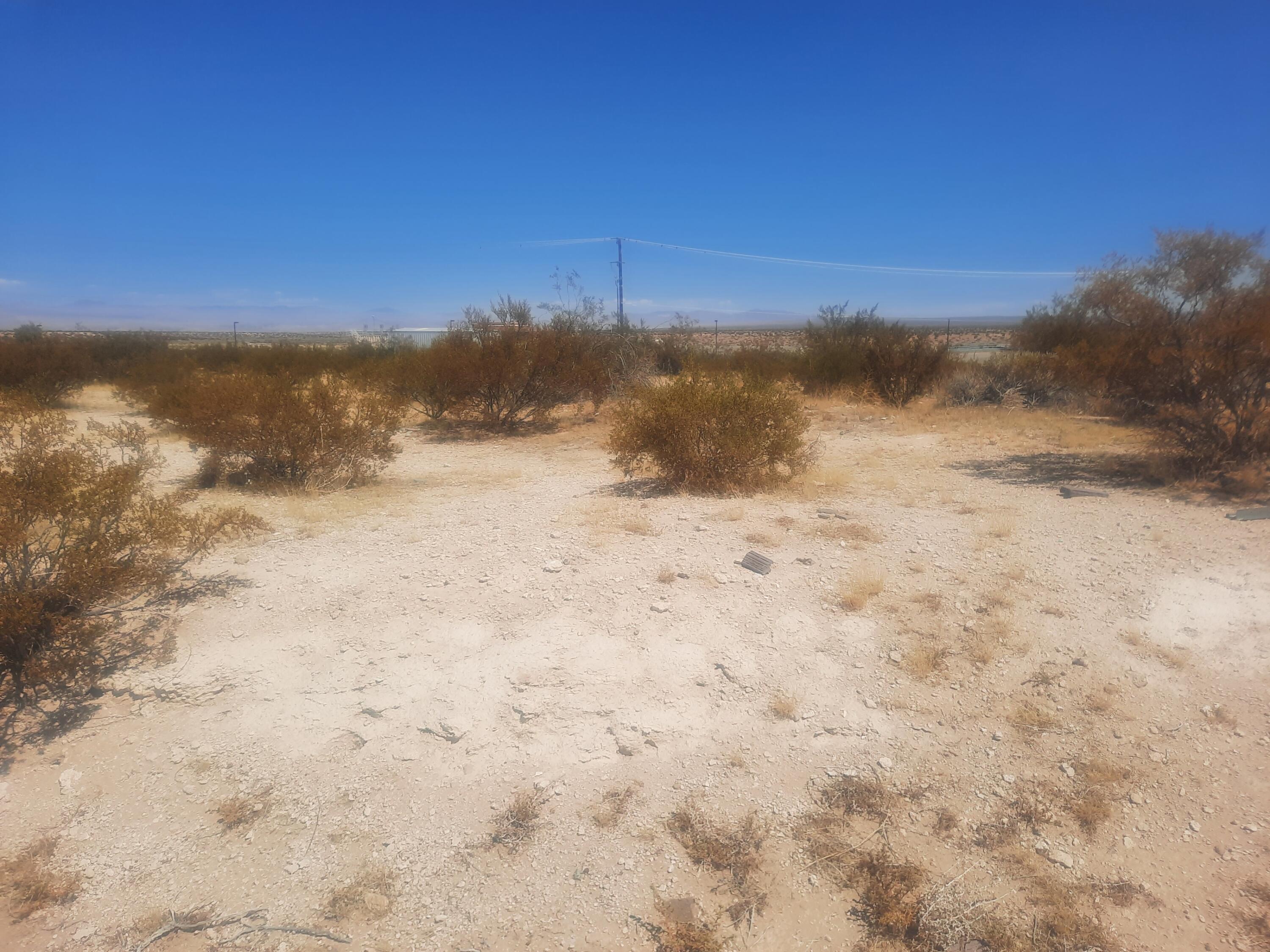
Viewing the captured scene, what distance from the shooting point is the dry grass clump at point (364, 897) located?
9.19 ft

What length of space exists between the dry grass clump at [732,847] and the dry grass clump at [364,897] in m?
1.19

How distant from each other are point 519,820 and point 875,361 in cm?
1626

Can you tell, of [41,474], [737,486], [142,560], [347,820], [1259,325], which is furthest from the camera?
[737,486]

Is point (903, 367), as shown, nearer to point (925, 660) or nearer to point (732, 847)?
point (925, 660)

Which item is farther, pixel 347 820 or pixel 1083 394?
pixel 1083 394

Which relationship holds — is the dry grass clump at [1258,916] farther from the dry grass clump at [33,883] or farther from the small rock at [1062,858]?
the dry grass clump at [33,883]

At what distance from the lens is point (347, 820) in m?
3.24

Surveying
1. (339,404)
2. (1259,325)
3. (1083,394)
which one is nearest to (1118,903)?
(1259,325)

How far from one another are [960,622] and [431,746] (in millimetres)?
3377

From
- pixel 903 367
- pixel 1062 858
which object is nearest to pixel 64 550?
pixel 1062 858

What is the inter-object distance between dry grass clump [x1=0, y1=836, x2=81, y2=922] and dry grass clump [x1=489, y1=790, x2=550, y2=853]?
1669 mm

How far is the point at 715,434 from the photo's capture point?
8023mm

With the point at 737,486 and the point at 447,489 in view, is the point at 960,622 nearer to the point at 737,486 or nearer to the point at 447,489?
the point at 737,486

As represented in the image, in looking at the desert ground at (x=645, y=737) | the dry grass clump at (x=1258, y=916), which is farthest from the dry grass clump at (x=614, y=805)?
the dry grass clump at (x=1258, y=916)
